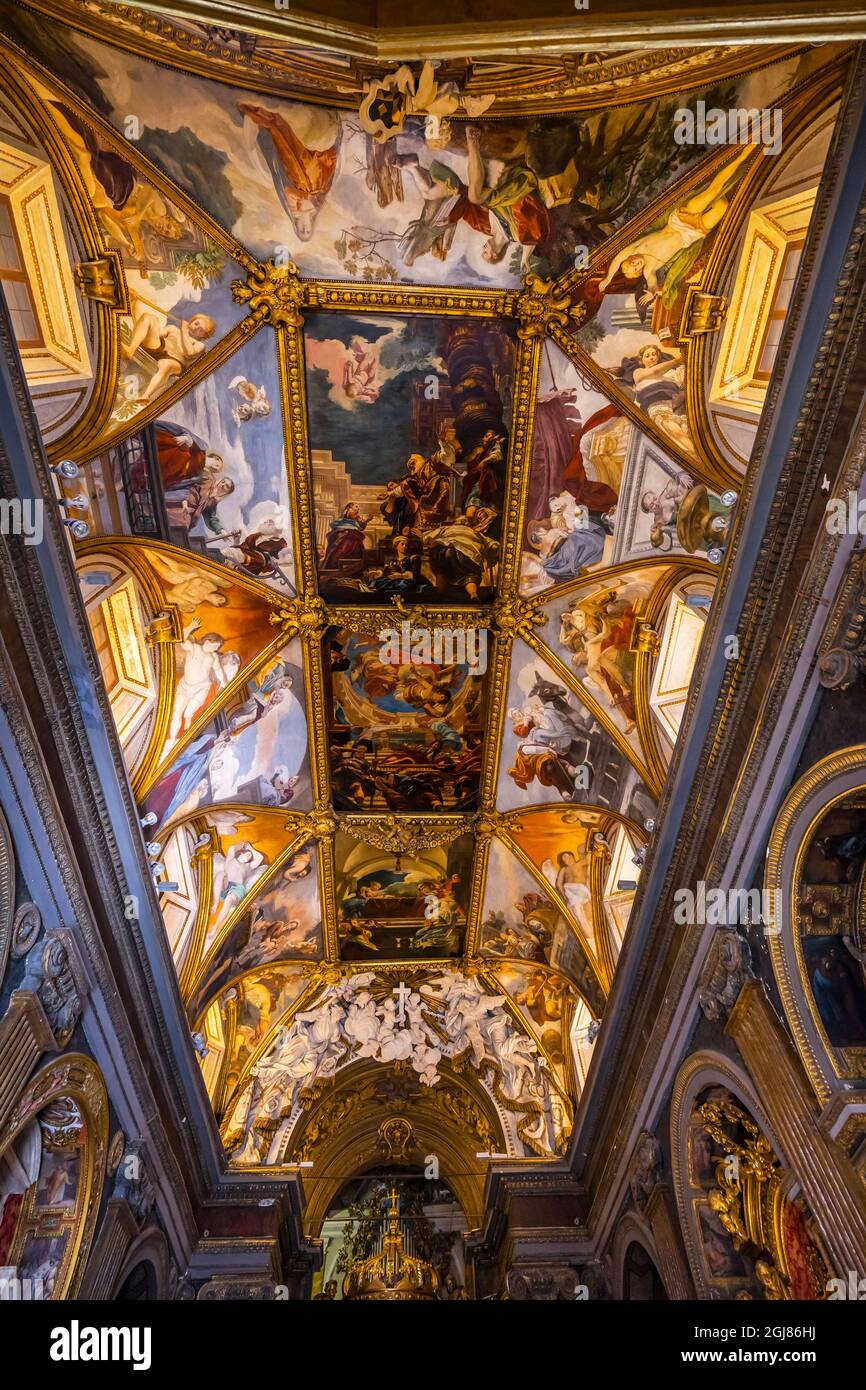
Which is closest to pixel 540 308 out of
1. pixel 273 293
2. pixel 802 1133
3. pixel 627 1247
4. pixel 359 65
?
pixel 273 293

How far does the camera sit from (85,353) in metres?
9.66

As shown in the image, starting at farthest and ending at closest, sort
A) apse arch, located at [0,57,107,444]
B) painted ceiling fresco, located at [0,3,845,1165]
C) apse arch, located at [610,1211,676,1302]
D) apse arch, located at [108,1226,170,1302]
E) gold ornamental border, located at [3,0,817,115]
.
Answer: apse arch, located at [610,1211,676,1302] < apse arch, located at [108,1226,170,1302] < painted ceiling fresco, located at [0,3,845,1165] < apse arch, located at [0,57,107,444] < gold ornamental border, located at [3,0,817,115]

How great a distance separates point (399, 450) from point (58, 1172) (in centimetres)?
928

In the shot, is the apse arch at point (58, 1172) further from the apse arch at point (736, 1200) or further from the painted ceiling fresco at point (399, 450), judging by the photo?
the apse arch at point (736, 1200)

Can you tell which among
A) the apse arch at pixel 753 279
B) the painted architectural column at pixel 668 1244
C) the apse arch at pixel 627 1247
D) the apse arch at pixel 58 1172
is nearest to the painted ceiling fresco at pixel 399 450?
the apse arch at pixel 753 279

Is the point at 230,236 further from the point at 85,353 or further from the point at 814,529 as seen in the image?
the point at 814,529

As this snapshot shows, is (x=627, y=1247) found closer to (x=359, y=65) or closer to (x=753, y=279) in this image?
(x=753, y=279)

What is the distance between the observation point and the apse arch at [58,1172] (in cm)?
982

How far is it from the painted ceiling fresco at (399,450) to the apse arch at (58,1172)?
3039 millimetres

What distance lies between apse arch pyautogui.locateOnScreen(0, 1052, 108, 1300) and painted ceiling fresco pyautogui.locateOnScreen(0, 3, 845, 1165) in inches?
120

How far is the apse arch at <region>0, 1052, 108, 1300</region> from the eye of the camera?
9.82 metres

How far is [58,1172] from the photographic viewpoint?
10.6 m

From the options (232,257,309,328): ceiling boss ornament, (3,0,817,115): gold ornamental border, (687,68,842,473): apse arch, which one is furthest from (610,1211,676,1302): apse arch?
(3,0,817,115): gold ornamental border

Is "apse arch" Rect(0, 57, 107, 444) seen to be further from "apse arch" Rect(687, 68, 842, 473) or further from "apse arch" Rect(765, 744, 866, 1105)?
"apse arch" Rect(765, 744, 866, 1105)
